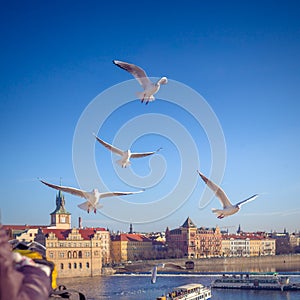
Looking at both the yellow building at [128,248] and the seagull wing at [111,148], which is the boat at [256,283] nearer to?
the yellow building at [128,248]

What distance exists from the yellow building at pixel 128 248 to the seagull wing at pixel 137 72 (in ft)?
52.4

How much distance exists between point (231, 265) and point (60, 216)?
6049mm

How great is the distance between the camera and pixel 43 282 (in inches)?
15.9

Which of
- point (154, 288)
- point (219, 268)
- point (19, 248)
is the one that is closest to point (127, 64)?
point (19, 248)

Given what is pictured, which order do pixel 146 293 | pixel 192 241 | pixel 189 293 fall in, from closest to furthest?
pixel 189 293
pixel 146 293
pixel 192 241

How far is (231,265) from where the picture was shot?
19.1 m

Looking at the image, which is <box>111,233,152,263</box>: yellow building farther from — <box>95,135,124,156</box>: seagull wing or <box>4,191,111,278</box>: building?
<box>95,135,124,156</box>: seagull wing

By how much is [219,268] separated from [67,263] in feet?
19.2

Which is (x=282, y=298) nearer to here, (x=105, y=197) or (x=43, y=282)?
(x=105, y=197)

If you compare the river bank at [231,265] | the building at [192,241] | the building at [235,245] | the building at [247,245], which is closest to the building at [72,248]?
the river bank at [231,265]

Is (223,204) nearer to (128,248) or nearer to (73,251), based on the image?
(73,251)

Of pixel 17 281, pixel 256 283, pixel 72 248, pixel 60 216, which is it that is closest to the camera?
pixel 17 281

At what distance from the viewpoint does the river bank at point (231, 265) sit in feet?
52.9

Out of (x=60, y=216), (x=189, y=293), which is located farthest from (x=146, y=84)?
(x=60, y=216)
